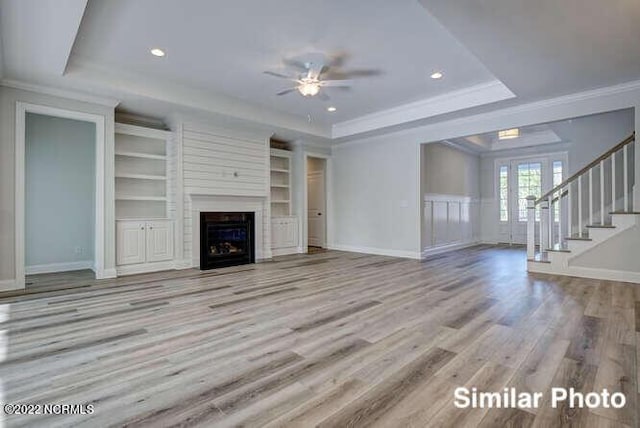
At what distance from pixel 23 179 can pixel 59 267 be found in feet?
6.19

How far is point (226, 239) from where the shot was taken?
239 inches

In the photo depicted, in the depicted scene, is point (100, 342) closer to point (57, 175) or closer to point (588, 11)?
point (57, 175)

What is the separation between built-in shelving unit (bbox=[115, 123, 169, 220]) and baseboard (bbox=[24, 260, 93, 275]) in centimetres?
116

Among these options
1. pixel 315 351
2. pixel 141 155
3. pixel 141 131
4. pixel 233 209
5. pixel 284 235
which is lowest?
pixel 315 351

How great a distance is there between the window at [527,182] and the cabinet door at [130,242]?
9.10 metres

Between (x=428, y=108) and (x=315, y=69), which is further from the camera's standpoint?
(x=428, y=108)

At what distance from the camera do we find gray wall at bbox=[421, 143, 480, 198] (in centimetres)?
731

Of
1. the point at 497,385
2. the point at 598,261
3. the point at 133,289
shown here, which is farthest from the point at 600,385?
the point at 133,289

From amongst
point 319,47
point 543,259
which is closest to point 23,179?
point 319,47

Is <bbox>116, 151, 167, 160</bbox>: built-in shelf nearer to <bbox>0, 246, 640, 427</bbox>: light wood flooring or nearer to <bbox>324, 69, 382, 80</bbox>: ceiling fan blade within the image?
<bbox>0, 246, 640, 427</bbox>: light wood flooring

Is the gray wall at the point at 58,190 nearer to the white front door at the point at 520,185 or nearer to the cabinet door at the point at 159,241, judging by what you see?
the cabinet door at the point at 159,241

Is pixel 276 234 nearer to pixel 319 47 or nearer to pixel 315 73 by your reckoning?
pixel 315 73

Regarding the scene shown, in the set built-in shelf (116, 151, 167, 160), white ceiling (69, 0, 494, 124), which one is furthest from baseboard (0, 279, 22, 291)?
white ceiling (69, 0, 494, 124)

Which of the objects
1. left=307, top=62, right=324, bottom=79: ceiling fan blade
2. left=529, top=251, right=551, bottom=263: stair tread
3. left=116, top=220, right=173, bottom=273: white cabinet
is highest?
left=307, top=62, right=324, bottom=79: ceiling fan blade
